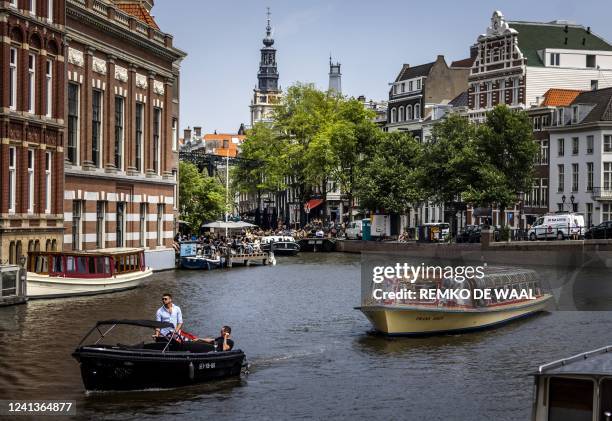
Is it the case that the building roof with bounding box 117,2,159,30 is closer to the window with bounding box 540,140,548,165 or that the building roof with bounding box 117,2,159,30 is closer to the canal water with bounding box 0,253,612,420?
the canal water with bounding box 0,253,612,420

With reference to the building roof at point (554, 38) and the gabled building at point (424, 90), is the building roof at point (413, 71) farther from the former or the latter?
the building roof at point (554, 38)

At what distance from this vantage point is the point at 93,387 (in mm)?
33000

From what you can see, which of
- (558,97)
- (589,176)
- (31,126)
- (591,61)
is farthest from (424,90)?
(31,126)

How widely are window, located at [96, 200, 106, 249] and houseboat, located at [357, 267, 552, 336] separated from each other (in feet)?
95.9

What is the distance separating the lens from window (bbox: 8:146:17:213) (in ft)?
191

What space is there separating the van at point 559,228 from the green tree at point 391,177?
23806 millimetres

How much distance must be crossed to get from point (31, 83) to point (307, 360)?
1063 inches

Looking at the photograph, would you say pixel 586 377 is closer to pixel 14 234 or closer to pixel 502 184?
pixel 14 234

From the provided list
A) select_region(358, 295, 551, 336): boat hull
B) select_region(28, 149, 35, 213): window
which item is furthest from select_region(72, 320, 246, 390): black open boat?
select_region(28, 149, 35, 213): window

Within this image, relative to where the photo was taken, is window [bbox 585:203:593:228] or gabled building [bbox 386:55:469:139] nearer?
window [bbox 585:203:593:228]

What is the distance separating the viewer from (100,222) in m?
74.0

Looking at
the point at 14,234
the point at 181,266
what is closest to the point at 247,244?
the point at 181,266

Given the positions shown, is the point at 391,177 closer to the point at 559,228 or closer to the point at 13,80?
the point at 559,228

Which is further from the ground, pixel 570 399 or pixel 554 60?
pixel 554 60
